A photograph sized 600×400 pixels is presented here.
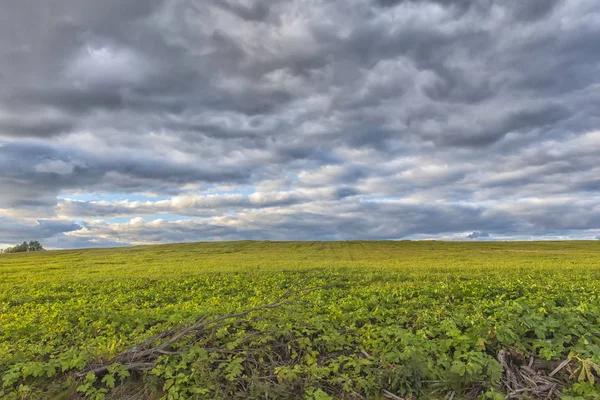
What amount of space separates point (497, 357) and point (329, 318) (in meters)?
4.03

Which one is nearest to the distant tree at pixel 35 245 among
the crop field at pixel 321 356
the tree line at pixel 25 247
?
the tree line at pixel 25 247

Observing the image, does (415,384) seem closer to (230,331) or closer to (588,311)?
(230,331)

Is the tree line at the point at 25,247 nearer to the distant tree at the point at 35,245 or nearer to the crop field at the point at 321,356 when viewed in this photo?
the distant tree at the point at 35,245

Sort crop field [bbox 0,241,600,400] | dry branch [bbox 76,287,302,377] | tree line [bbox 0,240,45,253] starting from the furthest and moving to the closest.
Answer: tree line [bbox 0,240,45,253]
dry branch [bbox 76,287,302,377]
crop field [bbox 0,241,600,400]

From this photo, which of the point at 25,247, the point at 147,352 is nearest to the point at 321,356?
the point at 147,352

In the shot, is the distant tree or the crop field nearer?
the crop field

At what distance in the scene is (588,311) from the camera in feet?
31.1

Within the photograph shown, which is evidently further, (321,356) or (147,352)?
(321,356)

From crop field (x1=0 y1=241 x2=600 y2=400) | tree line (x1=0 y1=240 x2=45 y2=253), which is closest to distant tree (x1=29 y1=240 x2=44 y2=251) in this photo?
tree line (x1=0 y1=240 x2=45 y2=253)

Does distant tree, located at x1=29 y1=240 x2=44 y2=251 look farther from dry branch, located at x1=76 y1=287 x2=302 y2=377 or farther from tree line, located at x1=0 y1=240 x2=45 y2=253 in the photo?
dry branch, located at x1=76 y1=287 x2=302 y2=377

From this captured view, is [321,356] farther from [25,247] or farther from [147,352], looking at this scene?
[25,247]

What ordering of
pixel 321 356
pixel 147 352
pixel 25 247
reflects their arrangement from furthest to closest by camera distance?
pixel 25 247
pixel 321 356
pixel 147 352

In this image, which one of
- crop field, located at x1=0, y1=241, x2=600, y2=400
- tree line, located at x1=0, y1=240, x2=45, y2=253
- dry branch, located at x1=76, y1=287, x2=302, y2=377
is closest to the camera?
crop field, located at x1=0, y1=241, x2=600, y2=400

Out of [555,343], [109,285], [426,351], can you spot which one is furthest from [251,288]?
[555,343]
